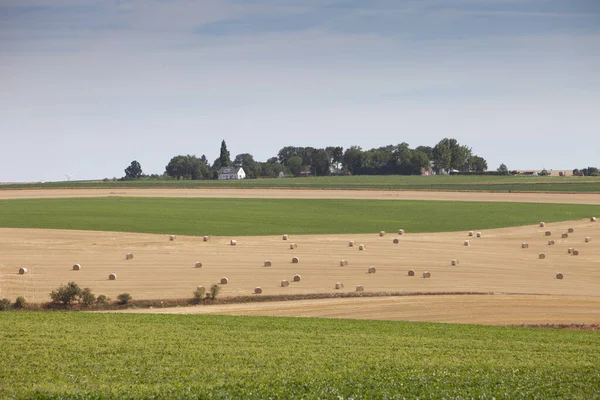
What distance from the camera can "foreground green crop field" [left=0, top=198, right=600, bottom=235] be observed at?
A: 7300cm

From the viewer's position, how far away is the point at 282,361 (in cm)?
2242

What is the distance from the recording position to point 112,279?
45469 millimetres

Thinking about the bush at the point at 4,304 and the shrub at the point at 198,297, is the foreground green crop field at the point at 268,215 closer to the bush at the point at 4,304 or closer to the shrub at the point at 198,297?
the shrub at the point at 198,297

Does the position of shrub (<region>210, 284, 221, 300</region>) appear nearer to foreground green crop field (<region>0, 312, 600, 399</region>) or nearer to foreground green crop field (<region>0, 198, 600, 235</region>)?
foreground green crop field (<region>0, 312, 600, 399</region>)

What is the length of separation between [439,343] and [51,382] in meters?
13.0

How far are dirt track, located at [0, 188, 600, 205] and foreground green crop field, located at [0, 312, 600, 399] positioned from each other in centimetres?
8196

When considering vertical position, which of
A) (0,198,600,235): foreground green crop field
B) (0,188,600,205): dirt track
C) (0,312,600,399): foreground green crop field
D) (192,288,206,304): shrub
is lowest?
(192,288,206,304): shrub

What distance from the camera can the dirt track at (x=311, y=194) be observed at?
110094 millimetres

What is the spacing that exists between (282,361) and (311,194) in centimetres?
10076

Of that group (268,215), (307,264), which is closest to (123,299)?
(307,264)

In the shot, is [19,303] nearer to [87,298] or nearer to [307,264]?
[87,298]

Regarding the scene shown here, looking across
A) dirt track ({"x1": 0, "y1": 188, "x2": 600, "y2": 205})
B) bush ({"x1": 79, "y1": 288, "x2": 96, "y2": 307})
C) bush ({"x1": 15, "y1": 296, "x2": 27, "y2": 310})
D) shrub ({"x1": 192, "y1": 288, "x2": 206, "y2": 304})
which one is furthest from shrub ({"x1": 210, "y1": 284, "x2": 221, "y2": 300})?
dirt track ({"x1": 0, "y1": 188, "x2": 600, "y2": 205})

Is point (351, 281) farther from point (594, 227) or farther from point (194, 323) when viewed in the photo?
point (594, 227)

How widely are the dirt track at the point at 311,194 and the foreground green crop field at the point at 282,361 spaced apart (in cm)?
8196
